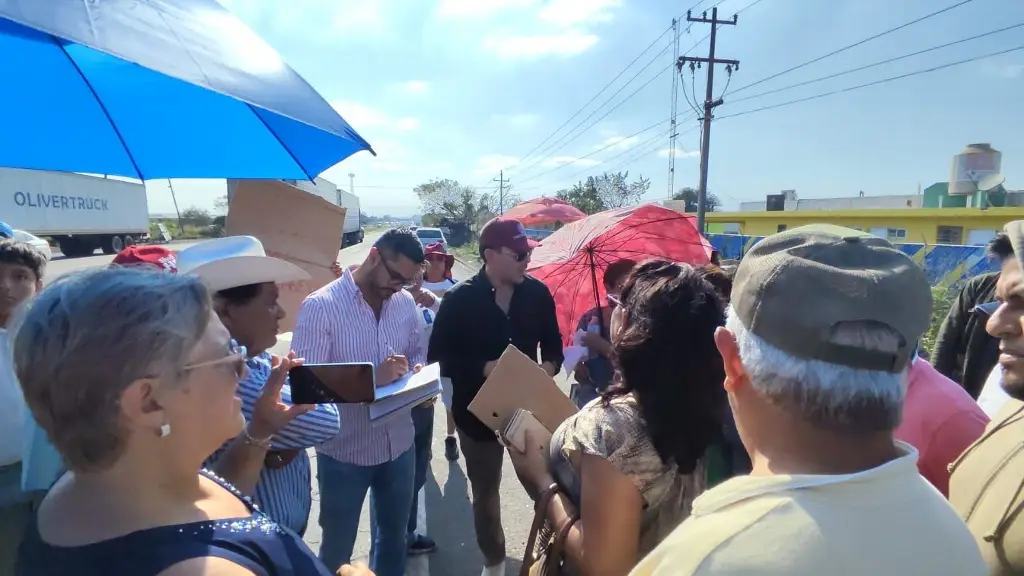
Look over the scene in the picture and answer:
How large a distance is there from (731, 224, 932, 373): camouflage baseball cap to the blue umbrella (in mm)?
1047

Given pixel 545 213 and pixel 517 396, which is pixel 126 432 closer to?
pixel 517 396

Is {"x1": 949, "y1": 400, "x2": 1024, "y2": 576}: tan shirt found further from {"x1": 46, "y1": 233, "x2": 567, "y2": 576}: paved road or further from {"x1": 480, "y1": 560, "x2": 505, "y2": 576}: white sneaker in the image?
{"x1": 46, "y1": 233, "x2": 567, "y2": 576}: paved road

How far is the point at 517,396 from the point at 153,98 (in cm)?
156

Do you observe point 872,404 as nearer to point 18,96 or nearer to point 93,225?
point 18,96

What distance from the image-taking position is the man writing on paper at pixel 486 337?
3014 mm

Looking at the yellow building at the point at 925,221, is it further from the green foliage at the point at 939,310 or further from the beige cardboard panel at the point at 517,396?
the beige cardboard panel at the point at 517,396

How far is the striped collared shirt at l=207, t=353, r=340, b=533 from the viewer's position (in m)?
1.74

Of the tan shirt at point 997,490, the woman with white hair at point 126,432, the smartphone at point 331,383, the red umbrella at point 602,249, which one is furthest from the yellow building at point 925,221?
the woman with white hair at point 126,432

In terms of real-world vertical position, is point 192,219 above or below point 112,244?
above

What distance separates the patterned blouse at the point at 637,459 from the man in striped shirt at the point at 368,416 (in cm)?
117

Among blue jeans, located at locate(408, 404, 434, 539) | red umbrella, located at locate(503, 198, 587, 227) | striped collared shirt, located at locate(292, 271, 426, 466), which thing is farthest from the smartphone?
red umbrella, located at locate(503, 198, 587, 227)

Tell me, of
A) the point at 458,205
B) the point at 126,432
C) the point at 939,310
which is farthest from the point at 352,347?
the point at 458,205

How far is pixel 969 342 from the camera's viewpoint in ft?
10.1

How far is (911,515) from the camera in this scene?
0.84 meters
